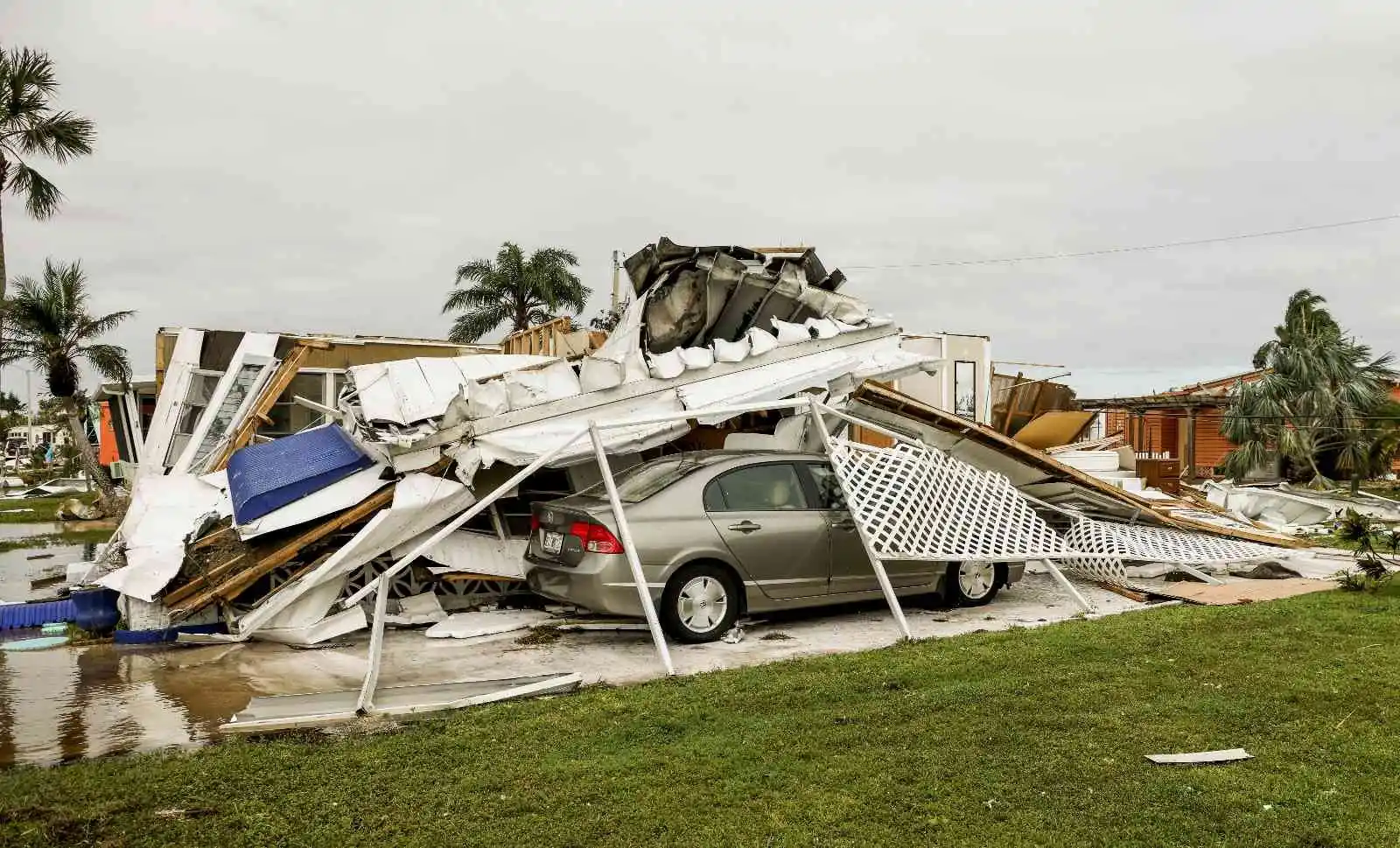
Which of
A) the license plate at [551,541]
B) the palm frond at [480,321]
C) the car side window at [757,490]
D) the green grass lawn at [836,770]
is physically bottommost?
the green grass lawn at [836,770]

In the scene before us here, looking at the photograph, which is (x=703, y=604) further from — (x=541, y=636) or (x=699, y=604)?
(x=541, y=636)

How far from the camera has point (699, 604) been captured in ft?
24.6

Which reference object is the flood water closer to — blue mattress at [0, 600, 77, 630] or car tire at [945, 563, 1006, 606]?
blue mattress at [0, 600, 77, 630]

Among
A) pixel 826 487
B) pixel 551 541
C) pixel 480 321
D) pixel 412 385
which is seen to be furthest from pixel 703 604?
pixel 480 321

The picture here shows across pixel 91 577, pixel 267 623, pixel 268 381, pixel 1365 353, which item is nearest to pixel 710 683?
pixel 267 623

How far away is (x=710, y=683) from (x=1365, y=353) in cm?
2558

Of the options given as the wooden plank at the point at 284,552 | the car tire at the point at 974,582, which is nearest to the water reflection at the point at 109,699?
the wooden plank at the point at 284,552

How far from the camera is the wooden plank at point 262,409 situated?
35.3 ft

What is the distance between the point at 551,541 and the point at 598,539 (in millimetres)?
610

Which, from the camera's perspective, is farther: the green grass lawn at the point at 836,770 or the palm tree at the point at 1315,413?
the palm tree at the point at 1315,413

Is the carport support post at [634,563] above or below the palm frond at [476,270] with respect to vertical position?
below

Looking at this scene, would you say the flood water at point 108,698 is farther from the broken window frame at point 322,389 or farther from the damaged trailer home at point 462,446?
the broken window frame at point 322,389

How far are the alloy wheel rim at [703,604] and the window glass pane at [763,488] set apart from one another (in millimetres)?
626

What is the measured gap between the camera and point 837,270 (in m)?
10.3
